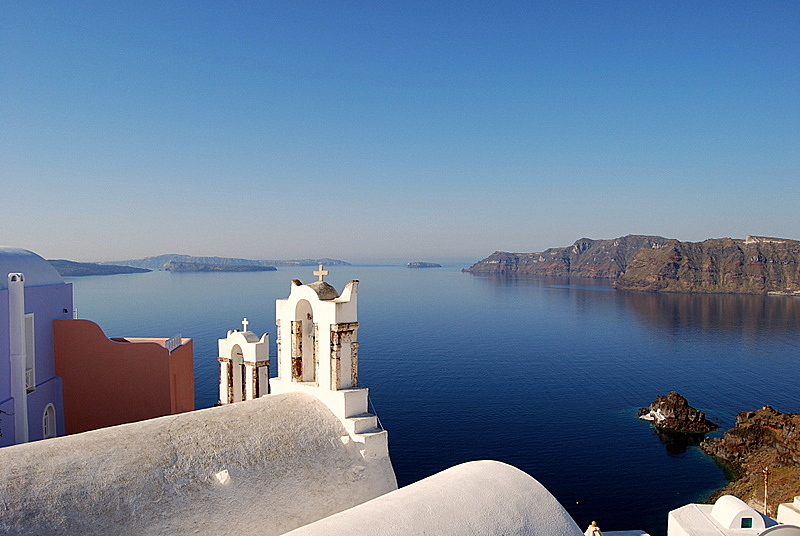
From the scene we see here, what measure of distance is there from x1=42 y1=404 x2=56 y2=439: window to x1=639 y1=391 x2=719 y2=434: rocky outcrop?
46694 mm

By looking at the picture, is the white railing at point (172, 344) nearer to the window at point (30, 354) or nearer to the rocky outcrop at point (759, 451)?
the window at point (30, 354)

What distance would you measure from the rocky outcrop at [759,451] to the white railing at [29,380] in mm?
36865

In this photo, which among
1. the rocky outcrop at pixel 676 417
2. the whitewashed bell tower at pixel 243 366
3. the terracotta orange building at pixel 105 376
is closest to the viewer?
the whitewashed bell tower at pixel 243 366

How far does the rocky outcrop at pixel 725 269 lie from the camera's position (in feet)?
540

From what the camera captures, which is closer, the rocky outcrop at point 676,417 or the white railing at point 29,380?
the white railing at point 29,380

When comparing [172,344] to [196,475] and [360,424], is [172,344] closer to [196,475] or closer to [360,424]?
[360,424]

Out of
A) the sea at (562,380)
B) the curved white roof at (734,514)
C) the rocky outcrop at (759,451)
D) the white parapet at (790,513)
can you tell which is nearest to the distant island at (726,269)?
the sea at (562,380)

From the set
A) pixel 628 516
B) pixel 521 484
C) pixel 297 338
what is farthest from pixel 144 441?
pixel 628 516

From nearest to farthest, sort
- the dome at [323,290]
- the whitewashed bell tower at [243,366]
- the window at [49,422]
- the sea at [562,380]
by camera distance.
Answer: the dome at [323,290] → the whitewashed bell tower at [243,366] → the window at [49,422] → the sea at [562,380]

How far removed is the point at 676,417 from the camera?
45.8m

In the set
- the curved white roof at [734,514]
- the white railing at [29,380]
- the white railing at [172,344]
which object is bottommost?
the curved white roof at [734,514]

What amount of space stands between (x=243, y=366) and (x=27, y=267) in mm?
6535

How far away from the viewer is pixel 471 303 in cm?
14175

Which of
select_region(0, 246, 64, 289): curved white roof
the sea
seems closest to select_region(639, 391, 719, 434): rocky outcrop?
the sea
